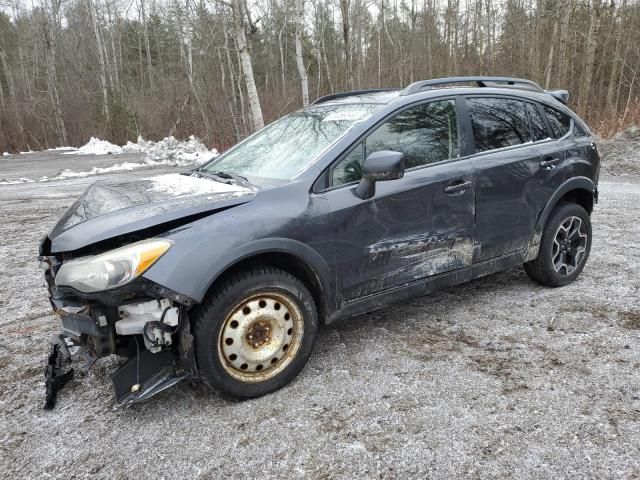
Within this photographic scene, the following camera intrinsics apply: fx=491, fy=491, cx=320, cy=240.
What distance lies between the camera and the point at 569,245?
4301 mm

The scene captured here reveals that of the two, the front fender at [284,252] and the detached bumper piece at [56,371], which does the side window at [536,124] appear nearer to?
the front fender at [284,252]

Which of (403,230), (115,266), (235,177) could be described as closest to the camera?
(115,266)

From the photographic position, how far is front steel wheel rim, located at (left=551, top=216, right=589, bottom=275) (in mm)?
4219

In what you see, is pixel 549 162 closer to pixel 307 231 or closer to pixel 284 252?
pixel 307 231

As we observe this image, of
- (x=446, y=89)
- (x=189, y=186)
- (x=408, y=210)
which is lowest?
(x=408, y=210)

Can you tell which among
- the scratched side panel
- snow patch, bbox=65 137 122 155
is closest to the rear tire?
the scratched side panel

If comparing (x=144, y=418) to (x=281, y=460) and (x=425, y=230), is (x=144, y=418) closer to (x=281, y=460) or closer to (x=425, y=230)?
(x=281, y=460)

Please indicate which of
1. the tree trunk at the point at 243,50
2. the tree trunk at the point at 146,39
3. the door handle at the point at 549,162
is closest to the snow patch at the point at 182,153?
the tree trunk at the point at 243,50

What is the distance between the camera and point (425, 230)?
3.33 metres

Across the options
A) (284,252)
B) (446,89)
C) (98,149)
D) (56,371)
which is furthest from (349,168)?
(98,149)

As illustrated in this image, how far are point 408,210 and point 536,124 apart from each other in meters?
1.69

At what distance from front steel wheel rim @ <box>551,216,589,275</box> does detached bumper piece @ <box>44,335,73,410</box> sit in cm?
374

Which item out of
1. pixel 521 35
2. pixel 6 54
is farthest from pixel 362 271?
pixel 6 54

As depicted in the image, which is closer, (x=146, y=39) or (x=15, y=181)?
(x=15, y=181)
